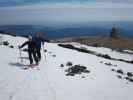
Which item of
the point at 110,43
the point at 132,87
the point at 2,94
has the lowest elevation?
the point at 110,43

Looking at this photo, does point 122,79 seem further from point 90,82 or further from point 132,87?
point 90,82

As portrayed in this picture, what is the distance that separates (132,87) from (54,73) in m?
4.71

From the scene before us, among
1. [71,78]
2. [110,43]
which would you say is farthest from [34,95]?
[110,43]

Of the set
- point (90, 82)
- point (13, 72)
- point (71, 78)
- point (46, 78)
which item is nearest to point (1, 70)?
point (13, 72)

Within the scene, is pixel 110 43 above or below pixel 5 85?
below

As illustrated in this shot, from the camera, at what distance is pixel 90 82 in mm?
16406

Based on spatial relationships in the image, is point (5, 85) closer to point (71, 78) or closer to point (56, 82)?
point (56, 82)

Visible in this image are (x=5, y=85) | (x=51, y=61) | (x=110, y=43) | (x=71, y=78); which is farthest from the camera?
(x=110, y=43)

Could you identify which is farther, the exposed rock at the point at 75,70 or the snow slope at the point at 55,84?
the exposed rock at the point at 75,70

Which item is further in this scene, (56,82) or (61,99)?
(56,82)

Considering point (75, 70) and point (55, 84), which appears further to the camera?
point (75, 70)

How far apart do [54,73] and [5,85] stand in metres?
4.28

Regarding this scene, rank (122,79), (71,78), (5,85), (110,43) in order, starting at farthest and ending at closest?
(110,43) → (122,79) → (71,78) → (5,85)

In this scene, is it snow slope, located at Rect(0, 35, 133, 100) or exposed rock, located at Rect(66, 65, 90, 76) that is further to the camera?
exposed rock, located at Rect(66, 65, 90, 76)
